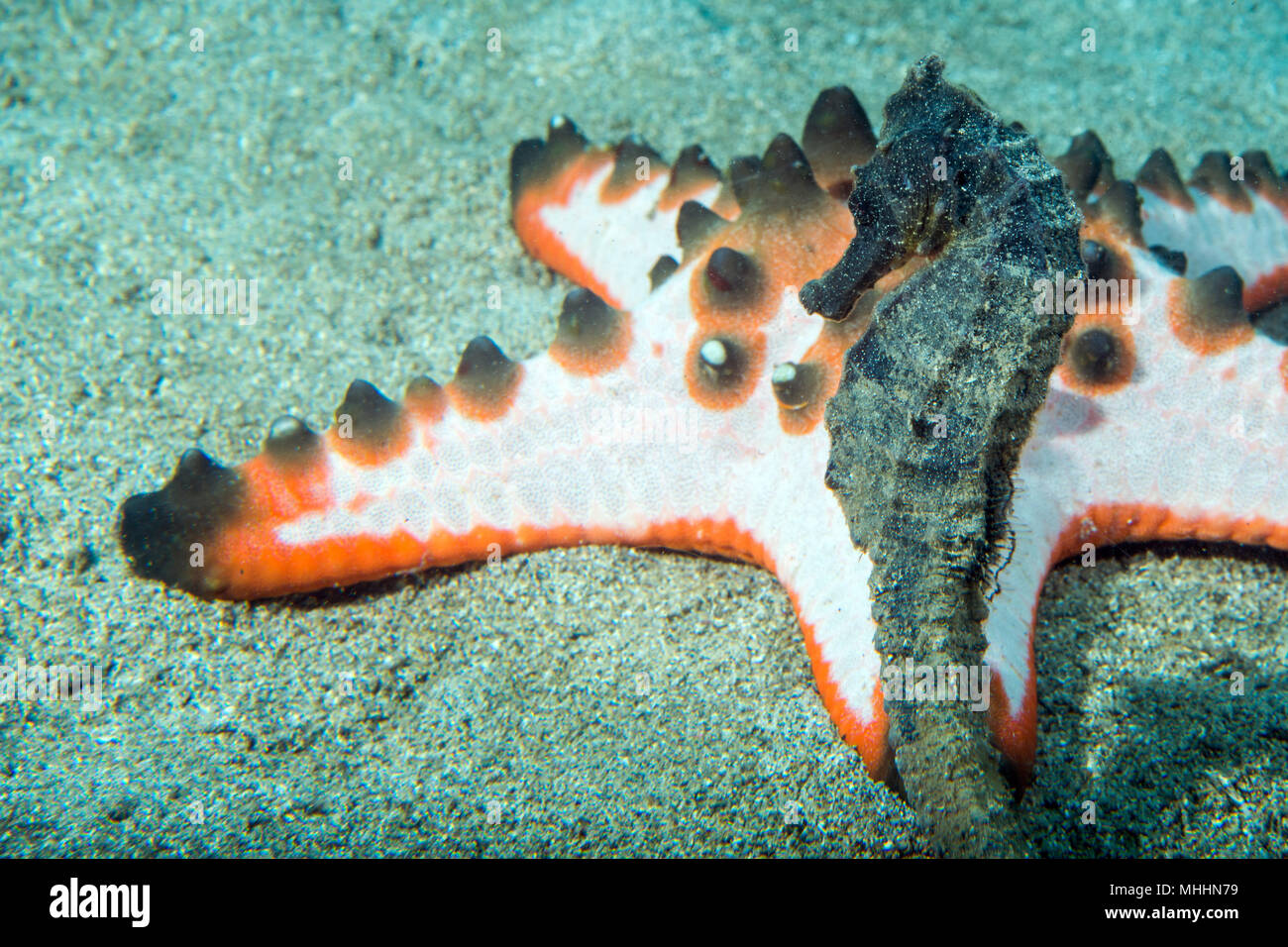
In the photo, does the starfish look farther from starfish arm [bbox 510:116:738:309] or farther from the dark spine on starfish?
starfish arm [bbox 510:116:738:309]

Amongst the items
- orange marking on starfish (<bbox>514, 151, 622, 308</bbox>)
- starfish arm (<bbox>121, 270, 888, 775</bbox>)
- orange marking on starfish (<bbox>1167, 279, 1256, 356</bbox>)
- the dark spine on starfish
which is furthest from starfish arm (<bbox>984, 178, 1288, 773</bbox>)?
orange marking on starfish (<bbox>514, 151, 622, 308</bbox>)

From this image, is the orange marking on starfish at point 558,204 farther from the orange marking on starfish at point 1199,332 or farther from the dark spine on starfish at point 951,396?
the orange marking on starfish at point 1199,332

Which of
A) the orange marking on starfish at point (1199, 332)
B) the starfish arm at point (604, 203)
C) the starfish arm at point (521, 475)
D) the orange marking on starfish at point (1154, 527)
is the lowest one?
the orange marking on starfish at point (1154, 527)

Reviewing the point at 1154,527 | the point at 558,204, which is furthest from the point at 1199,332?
the point at 558,204


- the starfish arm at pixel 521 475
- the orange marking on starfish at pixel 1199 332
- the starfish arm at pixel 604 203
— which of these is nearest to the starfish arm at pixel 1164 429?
the orange marking on starfish at pixel 1199 332

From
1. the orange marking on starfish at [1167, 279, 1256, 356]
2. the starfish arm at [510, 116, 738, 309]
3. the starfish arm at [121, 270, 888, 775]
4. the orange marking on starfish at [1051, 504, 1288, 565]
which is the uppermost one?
the starfish arm at [510, 116, 738, 309]
